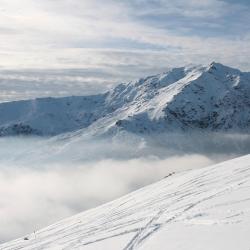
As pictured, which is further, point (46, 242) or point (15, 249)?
point (15, 249)

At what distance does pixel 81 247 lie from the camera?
21875 mm

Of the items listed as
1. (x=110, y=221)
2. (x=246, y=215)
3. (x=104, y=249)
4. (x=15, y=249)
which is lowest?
(x=15, y=249)

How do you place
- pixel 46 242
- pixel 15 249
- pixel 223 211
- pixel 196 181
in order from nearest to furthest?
pixel 223 211 → pixel 46 242 → pixel 15 249 → pixel 196 181

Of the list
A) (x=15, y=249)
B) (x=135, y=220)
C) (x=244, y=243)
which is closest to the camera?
(x=244, y=243)

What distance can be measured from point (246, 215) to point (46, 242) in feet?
41.9

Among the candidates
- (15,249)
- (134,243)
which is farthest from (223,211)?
(15,249)

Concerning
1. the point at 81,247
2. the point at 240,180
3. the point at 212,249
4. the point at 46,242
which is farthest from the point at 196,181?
the point at 212,249

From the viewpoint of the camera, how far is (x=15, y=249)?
2986 centimetres

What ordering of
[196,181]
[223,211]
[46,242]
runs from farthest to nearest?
[196,181]
[46,242]
[223,211]

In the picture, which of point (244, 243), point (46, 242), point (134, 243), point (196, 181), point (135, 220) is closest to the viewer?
point (244, 243)

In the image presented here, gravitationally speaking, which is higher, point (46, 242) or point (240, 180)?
point (240, 180)

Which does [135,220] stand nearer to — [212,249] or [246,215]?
[246,215]

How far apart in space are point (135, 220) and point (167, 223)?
362 cm

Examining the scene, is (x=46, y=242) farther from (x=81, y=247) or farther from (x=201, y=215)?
(x=201, y=215)
